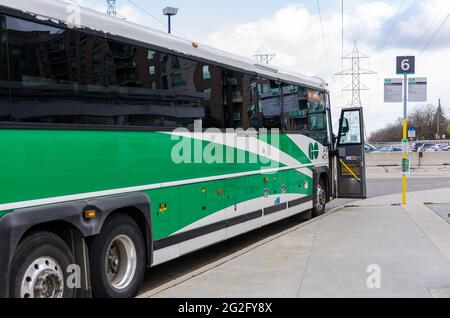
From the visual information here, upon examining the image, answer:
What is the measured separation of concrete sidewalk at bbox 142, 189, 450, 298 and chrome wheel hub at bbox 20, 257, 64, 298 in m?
1.63

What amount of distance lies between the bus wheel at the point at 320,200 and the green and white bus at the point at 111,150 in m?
3.76

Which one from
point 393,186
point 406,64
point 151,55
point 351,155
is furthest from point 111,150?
point 393,186

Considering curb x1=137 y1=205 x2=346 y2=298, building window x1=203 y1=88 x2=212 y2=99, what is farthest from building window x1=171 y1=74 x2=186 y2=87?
curb x1=137 y1=205 x2=346 y2=298

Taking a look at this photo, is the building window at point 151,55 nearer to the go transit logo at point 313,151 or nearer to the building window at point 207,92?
the building window at point 207,92

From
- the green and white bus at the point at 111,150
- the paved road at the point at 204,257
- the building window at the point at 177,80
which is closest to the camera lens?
the green and white bus at the point at 111,150

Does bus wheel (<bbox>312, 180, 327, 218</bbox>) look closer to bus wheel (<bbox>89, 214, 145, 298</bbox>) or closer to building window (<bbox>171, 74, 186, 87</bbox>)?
building window (<bbox>171, 74, 186, 87</bbox>)

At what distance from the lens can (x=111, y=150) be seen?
590cm

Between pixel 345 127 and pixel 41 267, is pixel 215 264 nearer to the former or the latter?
pixel 41 267

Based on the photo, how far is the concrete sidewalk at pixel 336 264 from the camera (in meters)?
6.60

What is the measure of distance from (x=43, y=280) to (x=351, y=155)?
36.1 ft

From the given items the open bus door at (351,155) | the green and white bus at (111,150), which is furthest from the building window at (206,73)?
the open bus door at (351,155)
